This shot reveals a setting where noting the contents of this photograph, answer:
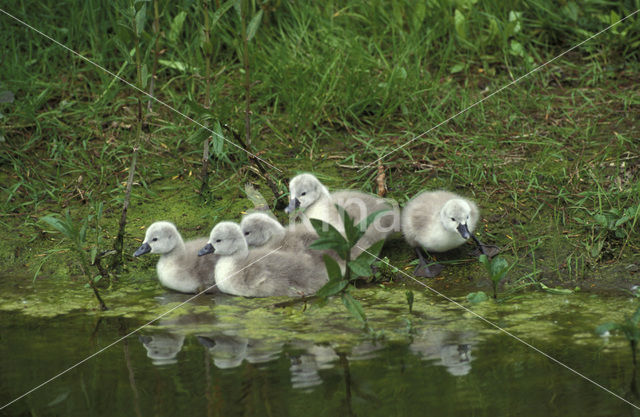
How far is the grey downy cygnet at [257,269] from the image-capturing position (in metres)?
4.61

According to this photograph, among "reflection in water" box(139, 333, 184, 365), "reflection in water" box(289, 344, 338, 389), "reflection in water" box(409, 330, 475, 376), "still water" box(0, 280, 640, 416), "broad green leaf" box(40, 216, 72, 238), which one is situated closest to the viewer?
"still water" box(0, 280, 640, 416)

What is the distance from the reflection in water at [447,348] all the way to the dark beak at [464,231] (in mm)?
862

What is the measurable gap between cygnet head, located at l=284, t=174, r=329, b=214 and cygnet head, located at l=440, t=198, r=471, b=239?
2.68ft

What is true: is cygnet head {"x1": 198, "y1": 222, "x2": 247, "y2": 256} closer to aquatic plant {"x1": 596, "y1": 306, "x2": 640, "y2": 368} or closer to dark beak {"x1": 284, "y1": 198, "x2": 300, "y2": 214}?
dark beak {"x1": 284, "y1": 198, "x2": 300, "y2": 214}

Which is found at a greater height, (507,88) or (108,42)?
(108,42)

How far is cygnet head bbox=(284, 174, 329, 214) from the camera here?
199 inches

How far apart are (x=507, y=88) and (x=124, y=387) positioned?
4.13 metres

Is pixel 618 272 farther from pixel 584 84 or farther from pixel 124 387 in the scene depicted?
pixel 124 387

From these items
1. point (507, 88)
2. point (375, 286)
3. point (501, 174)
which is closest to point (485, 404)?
point (375, 286)

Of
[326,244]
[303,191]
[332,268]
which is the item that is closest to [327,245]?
[326,244]

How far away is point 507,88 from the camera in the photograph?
6438 mm

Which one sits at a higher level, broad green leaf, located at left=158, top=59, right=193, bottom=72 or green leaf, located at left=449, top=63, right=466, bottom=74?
broad green leaf, located at left=158, top=59, right=193, bottom=72

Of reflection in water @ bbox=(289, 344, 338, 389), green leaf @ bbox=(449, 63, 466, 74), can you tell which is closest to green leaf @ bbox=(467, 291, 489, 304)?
reflection in water @ bbox=(289, 344, 338, 389)

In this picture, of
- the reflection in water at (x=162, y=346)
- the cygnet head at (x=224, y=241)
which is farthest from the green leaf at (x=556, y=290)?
the reflection in water at (x=162, y=346)
